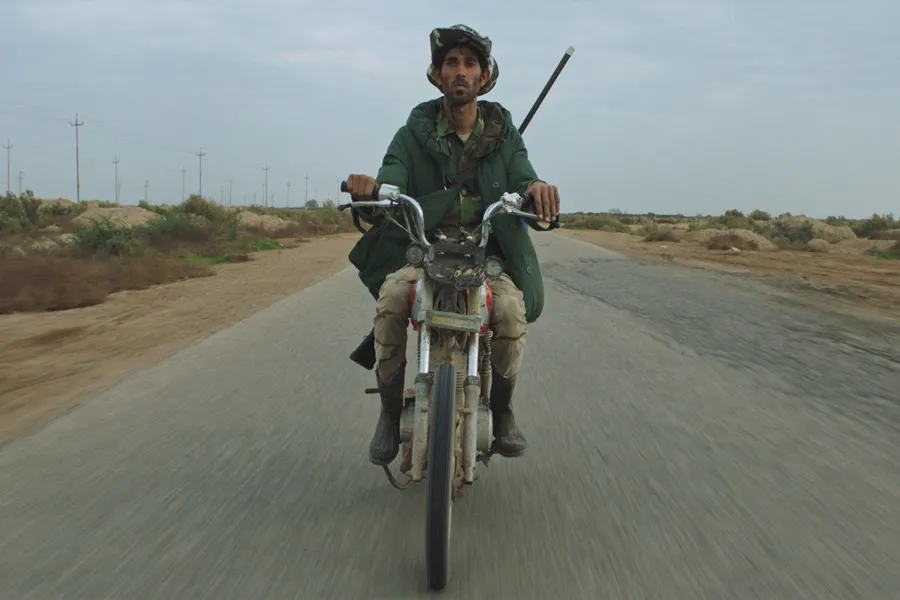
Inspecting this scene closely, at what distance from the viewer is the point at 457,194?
392 cm

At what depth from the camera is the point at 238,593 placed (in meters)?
3.06

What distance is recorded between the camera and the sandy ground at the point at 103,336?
21.9ft

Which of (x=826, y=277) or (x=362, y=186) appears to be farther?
(x=826, y=277)

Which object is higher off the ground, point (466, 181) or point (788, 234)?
point (466, 181)

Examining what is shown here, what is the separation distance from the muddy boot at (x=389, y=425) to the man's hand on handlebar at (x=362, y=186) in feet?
2.73

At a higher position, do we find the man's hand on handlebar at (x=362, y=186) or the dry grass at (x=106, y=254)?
the man's hand on handlebar at (x=362, y=186)

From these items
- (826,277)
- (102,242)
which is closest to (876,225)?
(826,277)

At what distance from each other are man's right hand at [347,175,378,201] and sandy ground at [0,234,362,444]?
3.16 meters

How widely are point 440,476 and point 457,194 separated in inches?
55.9

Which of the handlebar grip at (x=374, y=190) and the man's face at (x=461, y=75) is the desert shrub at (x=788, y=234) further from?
the handlebar grip at (x=374, y=190)

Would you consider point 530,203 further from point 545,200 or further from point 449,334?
point 449,334

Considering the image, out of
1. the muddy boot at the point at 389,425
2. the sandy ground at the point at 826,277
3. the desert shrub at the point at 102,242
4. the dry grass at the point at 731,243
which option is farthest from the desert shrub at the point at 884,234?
the muddy boot at the point at 389,425

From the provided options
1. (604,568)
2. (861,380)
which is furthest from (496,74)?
(861,380)

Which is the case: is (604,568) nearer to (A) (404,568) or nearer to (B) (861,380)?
(A) (404,568)
